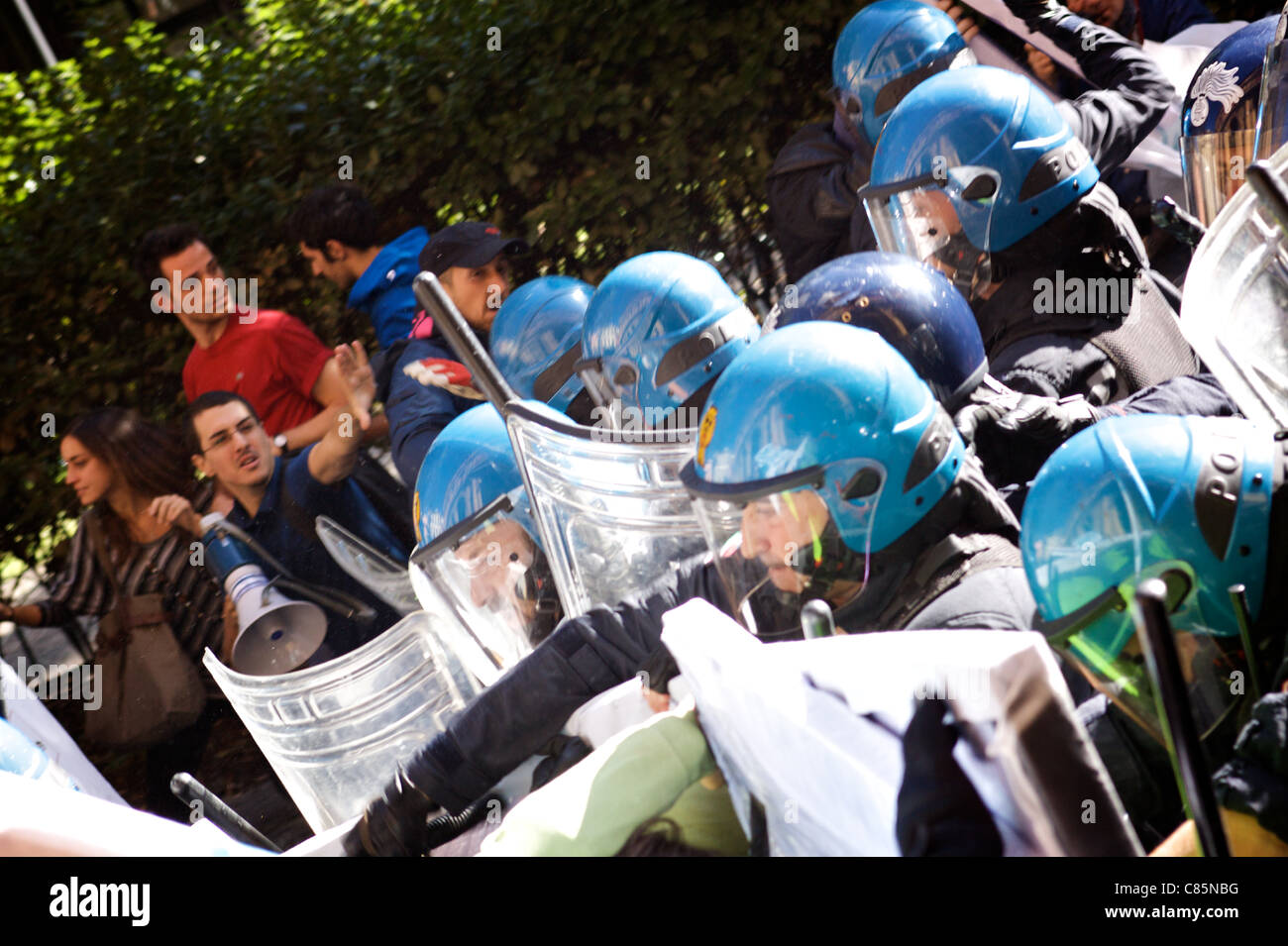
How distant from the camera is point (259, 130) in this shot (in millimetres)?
6113

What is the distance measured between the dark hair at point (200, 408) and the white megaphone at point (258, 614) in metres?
0.34

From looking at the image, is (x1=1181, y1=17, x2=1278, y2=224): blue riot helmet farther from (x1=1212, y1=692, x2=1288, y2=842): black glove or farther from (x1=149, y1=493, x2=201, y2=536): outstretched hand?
(x1=149, y1=493, x2=201, y2=536): outstretched hand

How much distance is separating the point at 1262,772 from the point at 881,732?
1.71 ft

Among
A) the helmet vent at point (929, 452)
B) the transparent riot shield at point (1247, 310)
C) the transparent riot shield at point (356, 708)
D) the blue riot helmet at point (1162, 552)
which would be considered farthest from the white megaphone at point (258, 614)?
the transparent riot shield at point (1247, 310)

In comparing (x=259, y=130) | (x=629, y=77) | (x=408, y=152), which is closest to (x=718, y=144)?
(x=629, y=77)

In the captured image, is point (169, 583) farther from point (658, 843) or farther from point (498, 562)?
point (658, 843)

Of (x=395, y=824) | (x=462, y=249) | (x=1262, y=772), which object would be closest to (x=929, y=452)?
(x=1262, y=772)

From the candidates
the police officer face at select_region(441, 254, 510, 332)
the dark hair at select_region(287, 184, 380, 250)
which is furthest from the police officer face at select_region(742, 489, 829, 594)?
the dark hair at select_region(287, 184, 380, 250)

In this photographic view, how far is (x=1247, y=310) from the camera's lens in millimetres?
2342

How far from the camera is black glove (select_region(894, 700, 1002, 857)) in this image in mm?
1534

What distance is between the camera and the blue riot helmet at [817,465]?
2.45m

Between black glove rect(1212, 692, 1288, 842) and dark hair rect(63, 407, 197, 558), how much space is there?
4.39m

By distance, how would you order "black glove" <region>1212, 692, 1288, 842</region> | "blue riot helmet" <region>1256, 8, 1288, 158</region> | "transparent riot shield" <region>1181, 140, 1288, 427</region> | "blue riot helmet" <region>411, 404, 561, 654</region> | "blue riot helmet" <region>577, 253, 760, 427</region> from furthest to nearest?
1. "blue riot helmet" <region>1256, 8, 1288, 158</region>
2. "blue riot helmet" <region>577, 253, 760, 427</region>
3. "blue riot helmet" <region>411, 404, 561, 654</region>
4. "transparent riot shield" <region>1181, 140, 1288, 427</region>
5. "black glove" <region>1212, 692, 1288, 842</region>
